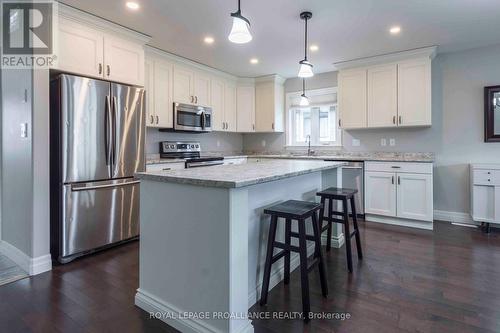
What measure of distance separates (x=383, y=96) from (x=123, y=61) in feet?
11.8

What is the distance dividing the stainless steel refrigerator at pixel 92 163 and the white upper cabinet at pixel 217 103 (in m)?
1.86

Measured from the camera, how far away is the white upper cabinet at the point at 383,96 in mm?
4160

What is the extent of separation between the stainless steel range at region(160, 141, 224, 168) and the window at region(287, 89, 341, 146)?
1.80 metres

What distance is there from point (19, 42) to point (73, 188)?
144 cm

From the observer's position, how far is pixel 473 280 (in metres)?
2.30

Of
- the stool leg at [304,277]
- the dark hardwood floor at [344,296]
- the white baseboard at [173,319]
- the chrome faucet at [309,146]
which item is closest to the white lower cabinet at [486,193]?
the dark hardwood floor at [344,296]

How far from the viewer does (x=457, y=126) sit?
405 centimetres

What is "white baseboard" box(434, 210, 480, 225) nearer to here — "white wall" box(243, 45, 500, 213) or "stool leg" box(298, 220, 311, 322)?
"white wall" box(243, 45, 500, 213)

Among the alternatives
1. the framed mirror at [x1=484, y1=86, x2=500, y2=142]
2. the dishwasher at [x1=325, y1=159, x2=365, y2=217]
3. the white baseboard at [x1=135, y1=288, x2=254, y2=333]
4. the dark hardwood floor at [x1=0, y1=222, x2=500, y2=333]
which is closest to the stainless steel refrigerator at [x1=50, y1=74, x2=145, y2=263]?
the dark hardwood floor at [x1=0, y1=222, x2=500, y2=333]

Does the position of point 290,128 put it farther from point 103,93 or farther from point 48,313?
point 48,313

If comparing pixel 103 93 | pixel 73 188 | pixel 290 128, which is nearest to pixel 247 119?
pixel 290 128

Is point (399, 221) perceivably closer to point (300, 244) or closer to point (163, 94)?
point (300, 244)

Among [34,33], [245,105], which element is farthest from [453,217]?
[34,33]

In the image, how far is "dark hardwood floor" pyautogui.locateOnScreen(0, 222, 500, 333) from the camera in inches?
68.7
